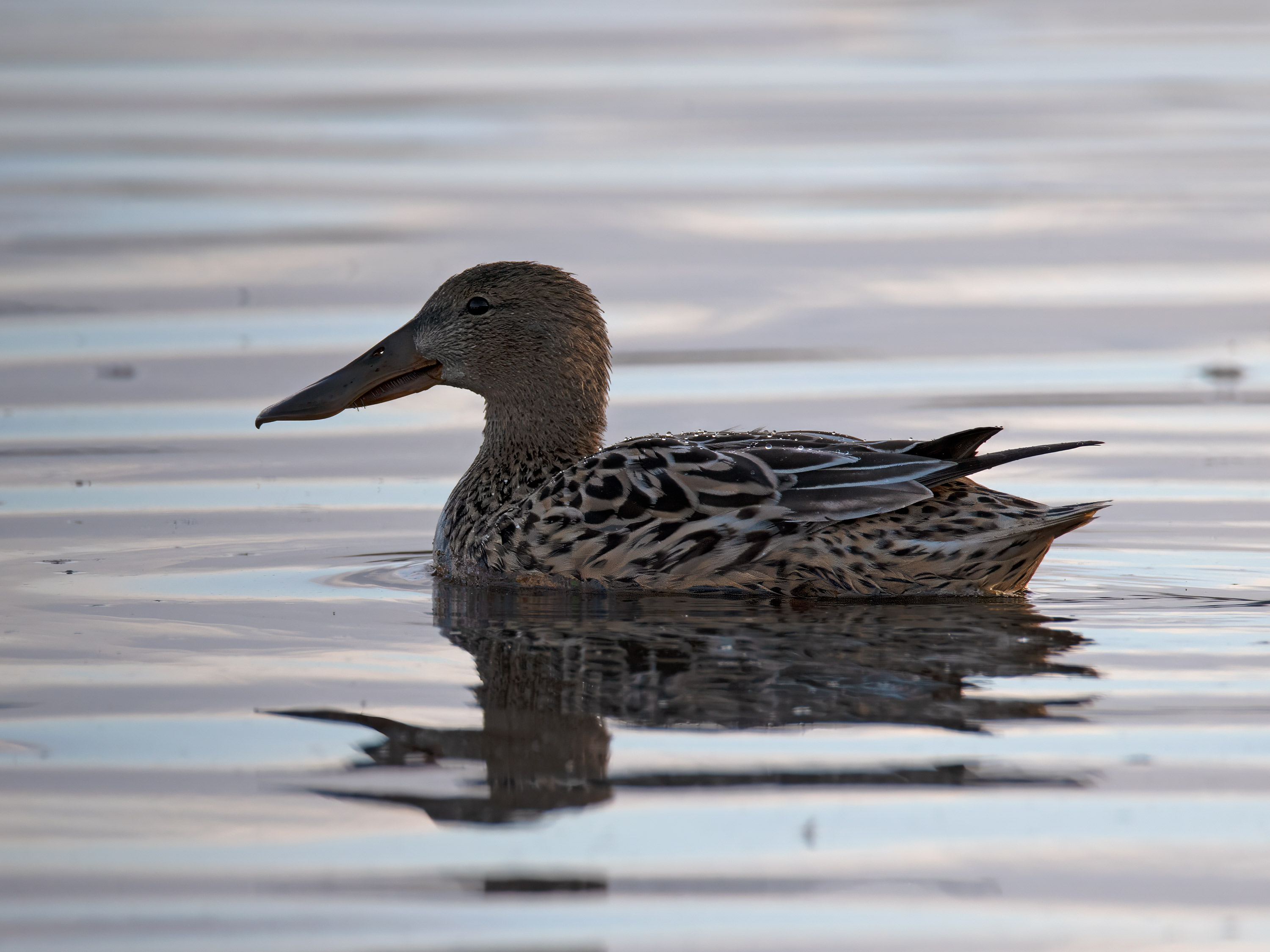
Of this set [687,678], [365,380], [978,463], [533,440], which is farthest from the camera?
[365,380]

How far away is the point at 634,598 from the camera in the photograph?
7.02 metres

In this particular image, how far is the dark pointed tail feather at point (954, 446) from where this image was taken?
6.68 metres

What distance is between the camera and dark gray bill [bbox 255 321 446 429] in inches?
324

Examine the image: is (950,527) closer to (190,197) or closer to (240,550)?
(240,550)

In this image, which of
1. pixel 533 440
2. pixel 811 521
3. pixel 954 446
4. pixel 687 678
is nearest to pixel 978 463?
pixel 954 446

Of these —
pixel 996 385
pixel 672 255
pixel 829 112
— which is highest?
pixel 829 112

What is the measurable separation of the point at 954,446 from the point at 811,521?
0.54m

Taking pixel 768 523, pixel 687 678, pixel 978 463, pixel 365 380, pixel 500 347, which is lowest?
pixel 687 678

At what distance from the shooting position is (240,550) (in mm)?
7801

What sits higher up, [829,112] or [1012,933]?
[829,112]

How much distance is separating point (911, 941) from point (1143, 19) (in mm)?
21304

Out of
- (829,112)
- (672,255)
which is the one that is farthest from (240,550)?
(829,112)

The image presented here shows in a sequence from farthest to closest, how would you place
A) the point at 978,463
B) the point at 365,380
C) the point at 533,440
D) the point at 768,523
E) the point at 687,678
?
1. the point at 365,380
2. the point at 533,440
3. the point at 768,523
4. the point at 978,463
5. the point at 687,678

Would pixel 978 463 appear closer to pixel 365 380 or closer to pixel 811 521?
pixel 811 521
